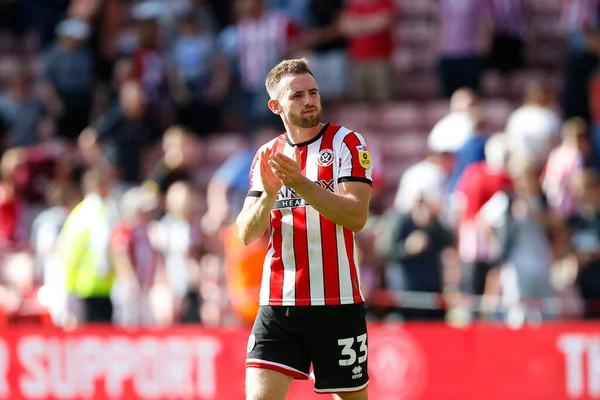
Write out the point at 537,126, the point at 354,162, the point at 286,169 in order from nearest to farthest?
the point at 286,169 → the point at 354,162 → the point at 537,126

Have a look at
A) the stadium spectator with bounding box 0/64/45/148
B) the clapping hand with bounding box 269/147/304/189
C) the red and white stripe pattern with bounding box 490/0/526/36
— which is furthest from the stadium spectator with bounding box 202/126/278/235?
the clapping hand with bounding box 269/147/304/189

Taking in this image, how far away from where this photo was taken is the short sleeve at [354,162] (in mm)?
6324

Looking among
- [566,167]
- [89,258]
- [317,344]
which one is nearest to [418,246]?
[566,167]

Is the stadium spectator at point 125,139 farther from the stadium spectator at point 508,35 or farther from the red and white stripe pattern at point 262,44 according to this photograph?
the stadium spectator at point 508,35

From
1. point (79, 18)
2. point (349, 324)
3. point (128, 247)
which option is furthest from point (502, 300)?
point (79, 18)

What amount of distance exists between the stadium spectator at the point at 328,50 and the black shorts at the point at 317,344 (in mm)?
8965

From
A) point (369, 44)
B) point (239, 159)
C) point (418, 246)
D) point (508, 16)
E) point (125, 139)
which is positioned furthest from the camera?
point (508, 16)

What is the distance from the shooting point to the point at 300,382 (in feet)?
36.9

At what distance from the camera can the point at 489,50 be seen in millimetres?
15539

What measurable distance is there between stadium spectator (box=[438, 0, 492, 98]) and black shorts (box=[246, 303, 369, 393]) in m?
8.65

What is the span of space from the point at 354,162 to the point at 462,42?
8.54 metres

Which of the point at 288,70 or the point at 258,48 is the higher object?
the point at 258,48

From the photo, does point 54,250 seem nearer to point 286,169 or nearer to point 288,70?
point 288,70

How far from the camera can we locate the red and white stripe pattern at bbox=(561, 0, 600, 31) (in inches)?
574
